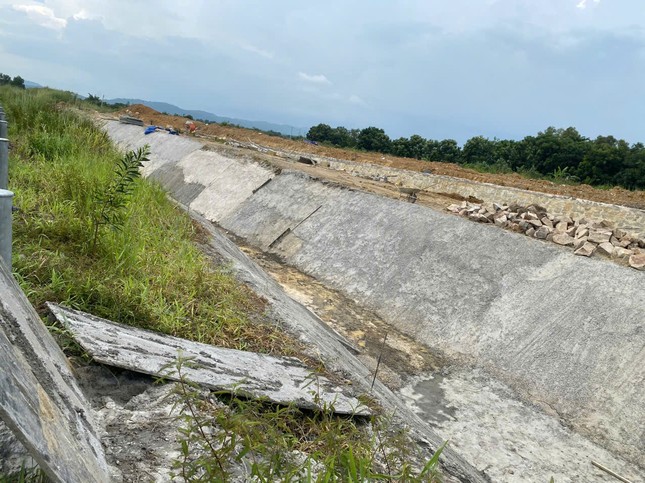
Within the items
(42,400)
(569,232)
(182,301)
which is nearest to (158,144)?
(569,232)

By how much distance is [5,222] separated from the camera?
2.54 m

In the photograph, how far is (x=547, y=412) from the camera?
645 cm

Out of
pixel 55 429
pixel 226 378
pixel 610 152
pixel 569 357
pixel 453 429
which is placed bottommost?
pixel 453 429

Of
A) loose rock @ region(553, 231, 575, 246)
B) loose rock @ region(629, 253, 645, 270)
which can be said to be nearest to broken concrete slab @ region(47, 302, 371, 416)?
loose rock @ region(629, 253, 645, 270)

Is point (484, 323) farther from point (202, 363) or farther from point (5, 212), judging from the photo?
point (5, 212)

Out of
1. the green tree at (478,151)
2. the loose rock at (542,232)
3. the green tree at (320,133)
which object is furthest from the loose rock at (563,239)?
the green tree at (320,133)

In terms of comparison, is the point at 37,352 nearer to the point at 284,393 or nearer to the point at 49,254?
the point at 284,393

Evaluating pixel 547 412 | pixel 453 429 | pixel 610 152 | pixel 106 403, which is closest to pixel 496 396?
pixel 547 412

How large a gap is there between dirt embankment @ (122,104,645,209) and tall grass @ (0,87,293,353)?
42.1ft

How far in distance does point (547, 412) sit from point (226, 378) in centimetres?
489

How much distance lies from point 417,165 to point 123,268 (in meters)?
20.6

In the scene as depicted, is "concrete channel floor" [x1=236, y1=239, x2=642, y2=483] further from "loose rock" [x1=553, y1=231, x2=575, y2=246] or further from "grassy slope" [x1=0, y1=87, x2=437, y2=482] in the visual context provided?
"loose rock" [x1=553, y1=231, x2=575, y2=246]

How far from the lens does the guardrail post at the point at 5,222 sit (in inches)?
93.0

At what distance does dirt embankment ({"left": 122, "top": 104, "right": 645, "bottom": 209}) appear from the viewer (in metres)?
15.8
